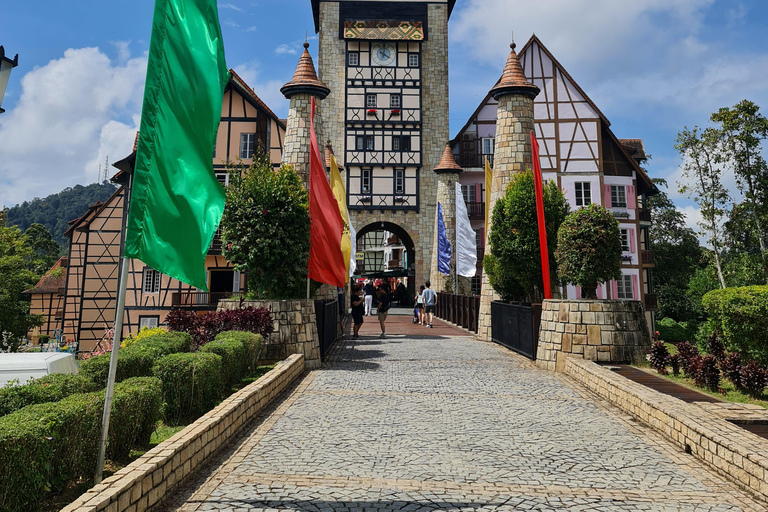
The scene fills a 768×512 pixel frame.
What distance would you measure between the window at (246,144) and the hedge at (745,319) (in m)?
20.9

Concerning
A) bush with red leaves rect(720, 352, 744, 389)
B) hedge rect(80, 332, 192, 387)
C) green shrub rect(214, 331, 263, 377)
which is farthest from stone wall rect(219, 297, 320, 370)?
bush with red leaves rect(720, 352, 744, 389)

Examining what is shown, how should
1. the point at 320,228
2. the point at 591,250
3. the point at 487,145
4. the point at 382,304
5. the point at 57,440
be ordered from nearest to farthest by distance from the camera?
the point at 57,440
the point at 591,250
the point at 320,228
the point at 382,304
the point at 487,145

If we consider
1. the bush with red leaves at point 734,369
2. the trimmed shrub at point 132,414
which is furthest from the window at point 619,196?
the trimmed shrub at point 132,414

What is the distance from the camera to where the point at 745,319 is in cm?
1109

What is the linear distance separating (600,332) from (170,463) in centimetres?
844

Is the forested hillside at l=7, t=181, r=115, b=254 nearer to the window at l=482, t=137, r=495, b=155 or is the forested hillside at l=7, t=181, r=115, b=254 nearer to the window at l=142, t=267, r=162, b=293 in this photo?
the window at l=142, t=267, r=162, b=293

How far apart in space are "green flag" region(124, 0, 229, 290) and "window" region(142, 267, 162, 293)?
23.6 meters

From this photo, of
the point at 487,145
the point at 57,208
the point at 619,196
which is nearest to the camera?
the point at 619,196

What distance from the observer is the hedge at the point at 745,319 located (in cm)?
1077

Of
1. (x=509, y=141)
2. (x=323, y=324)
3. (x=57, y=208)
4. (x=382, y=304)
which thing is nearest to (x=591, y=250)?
(x=323, y=324)

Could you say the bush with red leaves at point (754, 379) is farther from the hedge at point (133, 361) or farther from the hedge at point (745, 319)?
the hedge at point (133, 361)

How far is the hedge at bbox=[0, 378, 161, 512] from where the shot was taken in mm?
3439

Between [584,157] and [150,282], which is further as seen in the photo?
[584,157]

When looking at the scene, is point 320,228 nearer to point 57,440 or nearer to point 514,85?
point 57,440
